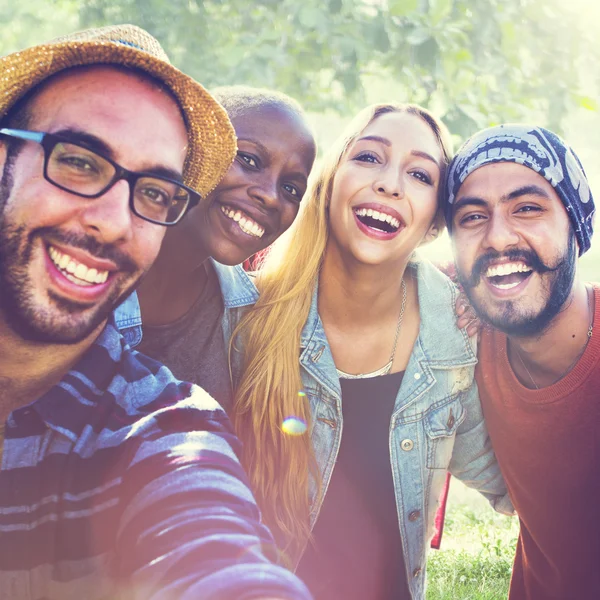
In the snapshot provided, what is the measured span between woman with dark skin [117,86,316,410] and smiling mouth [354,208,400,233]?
0.36 metres

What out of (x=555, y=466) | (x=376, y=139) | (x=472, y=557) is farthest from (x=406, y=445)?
(x=472, y=557)

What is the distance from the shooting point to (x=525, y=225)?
289 cm

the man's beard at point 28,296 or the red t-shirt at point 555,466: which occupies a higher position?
the man's beard at point 28,296

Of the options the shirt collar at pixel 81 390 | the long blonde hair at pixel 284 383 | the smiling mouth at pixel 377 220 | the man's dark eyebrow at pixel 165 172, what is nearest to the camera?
the shirt collar at pixel 81 390

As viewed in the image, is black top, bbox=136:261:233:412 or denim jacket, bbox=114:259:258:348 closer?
black top, bbox=136:261:233:412

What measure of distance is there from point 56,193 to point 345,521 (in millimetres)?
2183

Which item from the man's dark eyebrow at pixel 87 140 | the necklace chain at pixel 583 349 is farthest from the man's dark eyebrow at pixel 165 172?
the necklace chain at pixel 583 349

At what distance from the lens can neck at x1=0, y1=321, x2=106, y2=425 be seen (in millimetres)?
1812

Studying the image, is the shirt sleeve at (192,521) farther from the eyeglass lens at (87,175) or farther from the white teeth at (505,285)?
the white teeth at (505,285)

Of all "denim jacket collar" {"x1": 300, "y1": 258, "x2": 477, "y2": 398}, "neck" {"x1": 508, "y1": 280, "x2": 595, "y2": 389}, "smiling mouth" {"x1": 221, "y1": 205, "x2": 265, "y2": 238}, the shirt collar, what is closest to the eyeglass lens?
the shirt collar

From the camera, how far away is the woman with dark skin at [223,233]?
115 inches

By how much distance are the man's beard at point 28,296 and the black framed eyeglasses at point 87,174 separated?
127 mm

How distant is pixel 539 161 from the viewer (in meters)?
2.92

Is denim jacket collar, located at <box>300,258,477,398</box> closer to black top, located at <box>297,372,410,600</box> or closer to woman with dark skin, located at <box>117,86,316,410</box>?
black top, located at <box>297,372,410,600</box>
